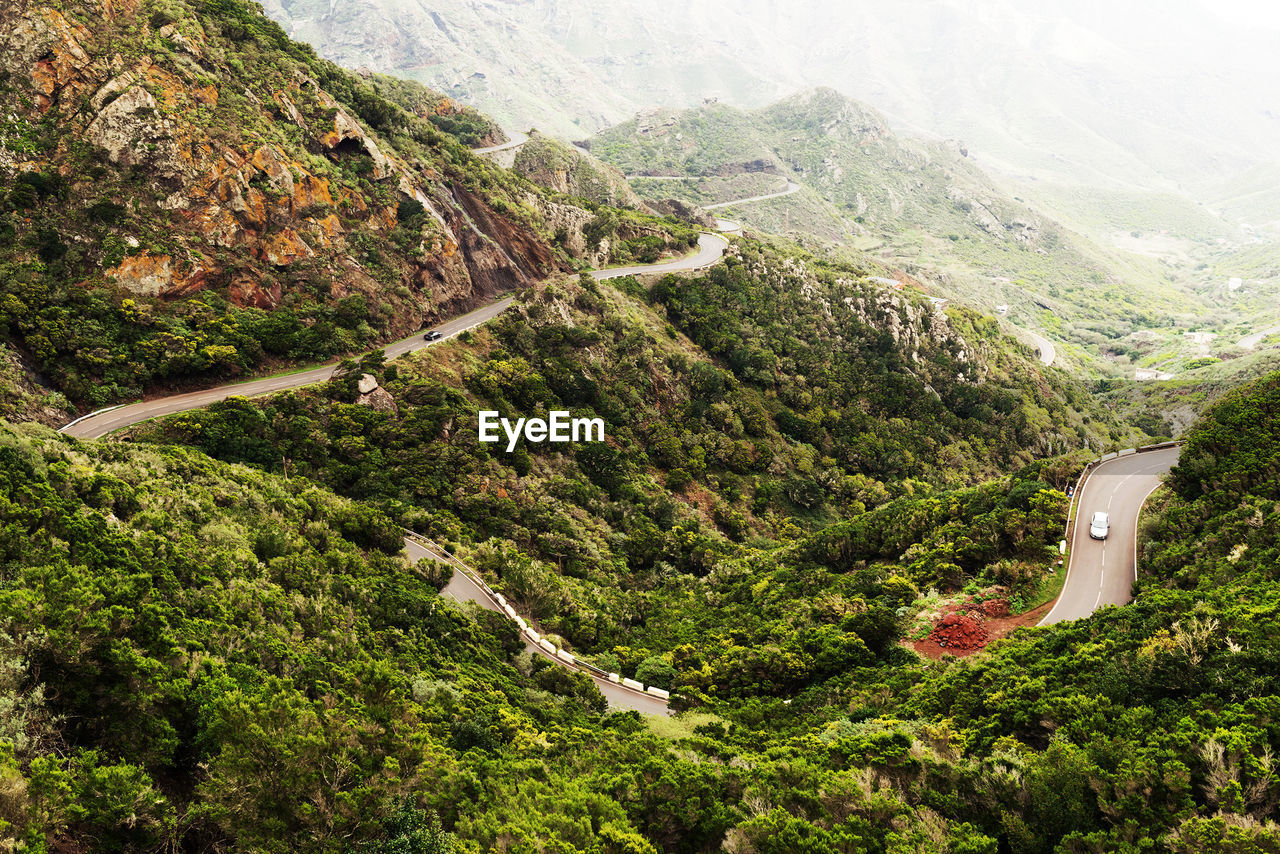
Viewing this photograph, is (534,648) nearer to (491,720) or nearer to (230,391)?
(491,720)

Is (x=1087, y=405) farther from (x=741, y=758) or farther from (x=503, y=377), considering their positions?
(x=741, y=758)

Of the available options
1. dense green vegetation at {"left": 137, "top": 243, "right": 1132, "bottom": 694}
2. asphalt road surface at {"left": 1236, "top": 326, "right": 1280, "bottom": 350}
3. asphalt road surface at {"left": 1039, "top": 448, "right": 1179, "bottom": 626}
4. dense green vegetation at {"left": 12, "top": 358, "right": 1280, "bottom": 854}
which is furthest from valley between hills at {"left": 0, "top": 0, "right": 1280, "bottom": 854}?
asphalt road surface at {"left": 1236, "top": 326, "right": 1280, "bottom": 350}


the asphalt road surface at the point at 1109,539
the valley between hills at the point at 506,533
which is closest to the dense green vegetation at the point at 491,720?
the valley between hills at the point at 506,533

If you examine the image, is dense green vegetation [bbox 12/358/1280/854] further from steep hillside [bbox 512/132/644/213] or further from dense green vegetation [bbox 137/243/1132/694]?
steep hillside [bbox 512/132/644/213]

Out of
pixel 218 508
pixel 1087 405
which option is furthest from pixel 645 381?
pixel 1087 405

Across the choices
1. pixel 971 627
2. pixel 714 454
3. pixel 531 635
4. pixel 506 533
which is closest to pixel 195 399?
pixel 506 533
